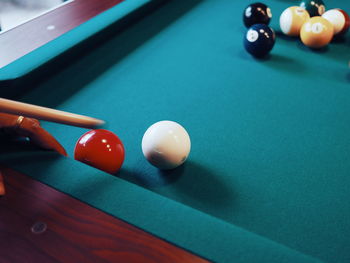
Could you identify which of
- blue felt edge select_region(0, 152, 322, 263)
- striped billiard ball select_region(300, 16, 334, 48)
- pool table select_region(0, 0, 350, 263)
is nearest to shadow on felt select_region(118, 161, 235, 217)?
pool table select_region(0, 0, 350, 263)

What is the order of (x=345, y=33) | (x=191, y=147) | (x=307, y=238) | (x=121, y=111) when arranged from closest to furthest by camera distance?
1. (x=307, y=238)
2. (x=191, y=147)
3. (x=121, y=111)
4. (x=345, y=33)

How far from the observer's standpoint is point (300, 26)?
2.21 m

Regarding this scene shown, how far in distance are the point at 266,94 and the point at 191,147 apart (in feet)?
1.88

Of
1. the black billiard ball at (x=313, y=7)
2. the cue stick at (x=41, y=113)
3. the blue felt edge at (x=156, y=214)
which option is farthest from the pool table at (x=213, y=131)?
the black billiard ball at (x=313, y=7)

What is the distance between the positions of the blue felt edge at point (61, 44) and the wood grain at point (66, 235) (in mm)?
714

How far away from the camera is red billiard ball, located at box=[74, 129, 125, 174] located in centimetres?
120

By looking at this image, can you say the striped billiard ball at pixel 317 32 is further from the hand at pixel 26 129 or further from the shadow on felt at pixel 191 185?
the hand at pixel 26 129

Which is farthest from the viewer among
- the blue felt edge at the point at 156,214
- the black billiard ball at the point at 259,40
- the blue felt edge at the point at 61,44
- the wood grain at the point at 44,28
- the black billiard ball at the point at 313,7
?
the black billiard ball at the point at 313,7

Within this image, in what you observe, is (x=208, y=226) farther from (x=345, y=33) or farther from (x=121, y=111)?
(x=345, y=33)

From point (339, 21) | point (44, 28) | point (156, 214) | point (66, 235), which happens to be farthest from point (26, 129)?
point (339, 21)

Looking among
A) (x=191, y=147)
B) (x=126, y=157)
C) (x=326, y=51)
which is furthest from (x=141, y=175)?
(x=326, y=51)

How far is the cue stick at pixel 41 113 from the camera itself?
2.95 ft

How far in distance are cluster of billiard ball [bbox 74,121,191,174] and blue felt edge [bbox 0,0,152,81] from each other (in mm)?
495

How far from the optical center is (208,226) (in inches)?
32.8
